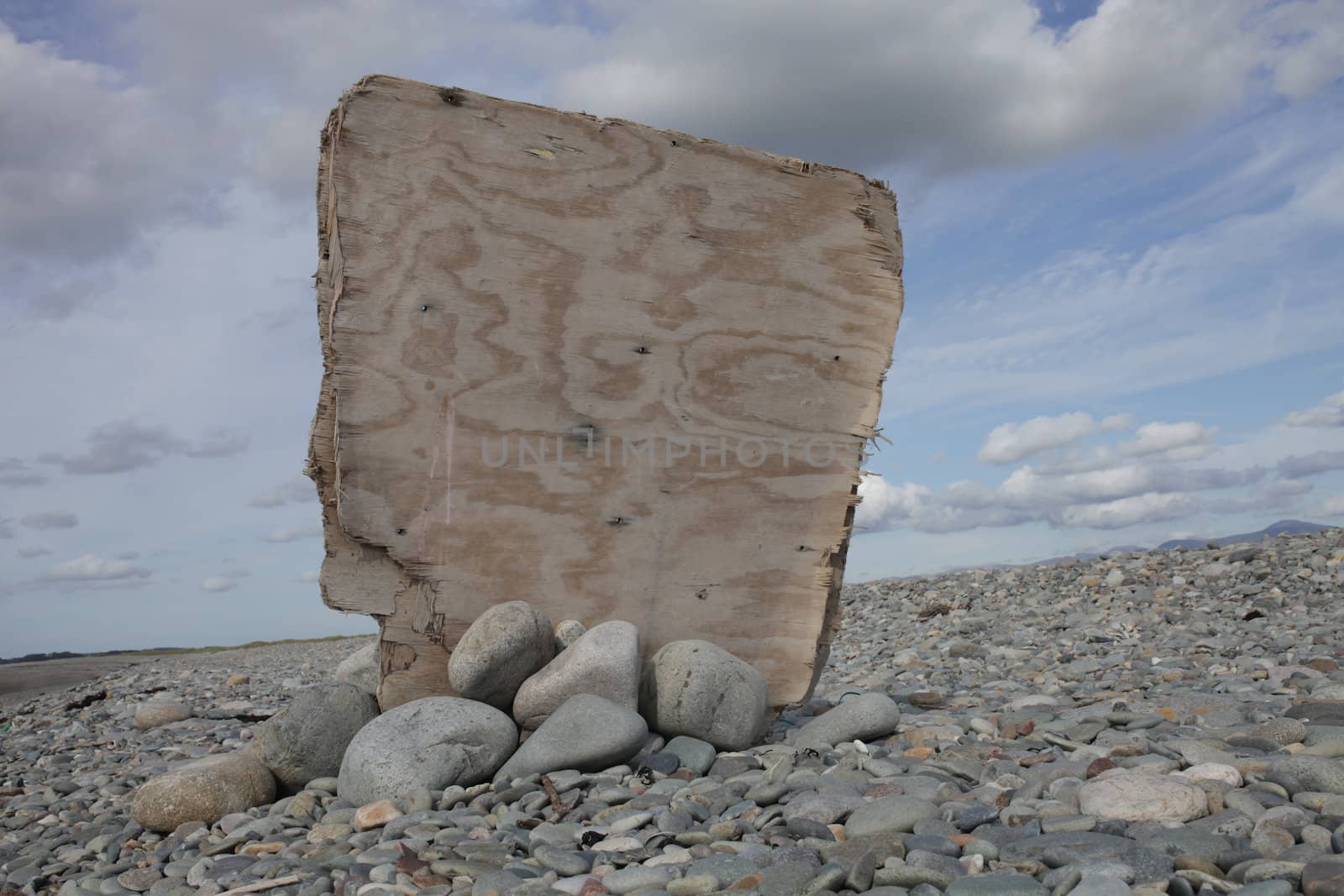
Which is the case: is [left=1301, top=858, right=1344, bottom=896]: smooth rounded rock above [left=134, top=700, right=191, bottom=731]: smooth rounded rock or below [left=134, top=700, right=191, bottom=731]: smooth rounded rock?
below

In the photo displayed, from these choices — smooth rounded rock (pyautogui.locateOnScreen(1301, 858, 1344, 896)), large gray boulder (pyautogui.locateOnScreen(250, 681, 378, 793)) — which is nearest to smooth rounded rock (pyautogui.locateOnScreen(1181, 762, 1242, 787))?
smooth rounded rock (pyautogui.locateOnScreen(1301, 858, 1344, 896))

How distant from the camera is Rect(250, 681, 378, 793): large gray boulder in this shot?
437 cm

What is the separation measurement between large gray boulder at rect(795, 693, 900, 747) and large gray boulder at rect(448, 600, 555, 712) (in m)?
1.25

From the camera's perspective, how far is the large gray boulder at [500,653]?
4.16 meters

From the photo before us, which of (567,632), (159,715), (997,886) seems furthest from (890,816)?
(159,715)

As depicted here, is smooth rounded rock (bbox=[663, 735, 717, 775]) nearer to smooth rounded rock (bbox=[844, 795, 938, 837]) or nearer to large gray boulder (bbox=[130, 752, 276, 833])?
smooth rounded rock (bbox=[844, 795, 938, 837])

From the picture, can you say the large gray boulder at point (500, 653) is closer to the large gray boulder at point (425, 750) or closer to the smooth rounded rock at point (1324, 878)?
the large gray boulder at point (425, 750)

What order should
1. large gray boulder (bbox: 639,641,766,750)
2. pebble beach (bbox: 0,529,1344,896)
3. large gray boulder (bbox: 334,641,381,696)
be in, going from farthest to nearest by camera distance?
large gray boulder (bbox: 334,641,381,696)
large gray boulder (bbox: 639,641,766,750)
pebble beach (bbox: 0,529,1344,896)

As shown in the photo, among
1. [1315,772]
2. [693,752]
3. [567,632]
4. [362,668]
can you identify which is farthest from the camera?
[362,668]

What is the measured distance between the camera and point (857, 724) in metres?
4.29

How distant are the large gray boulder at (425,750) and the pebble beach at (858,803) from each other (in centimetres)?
4

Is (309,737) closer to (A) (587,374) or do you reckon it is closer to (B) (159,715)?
(A) (587,374)

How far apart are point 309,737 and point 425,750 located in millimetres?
821

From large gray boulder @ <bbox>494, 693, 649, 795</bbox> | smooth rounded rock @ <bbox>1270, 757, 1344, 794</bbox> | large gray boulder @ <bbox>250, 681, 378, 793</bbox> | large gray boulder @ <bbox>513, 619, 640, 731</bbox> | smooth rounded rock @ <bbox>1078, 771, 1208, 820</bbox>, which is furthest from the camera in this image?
large gray boulder @ <bbox>250, 681, 378, 793</bbox>
